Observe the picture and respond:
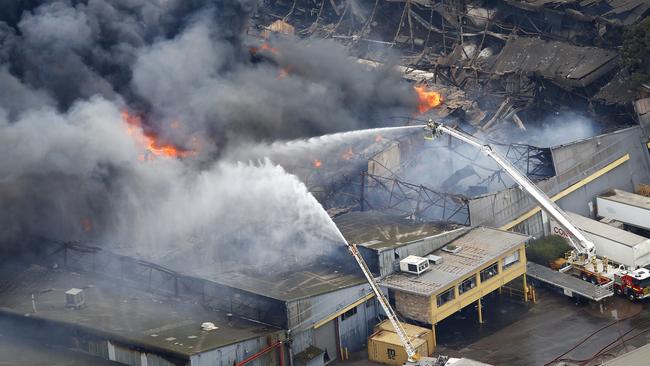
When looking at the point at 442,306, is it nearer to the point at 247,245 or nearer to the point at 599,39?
the point at 247,245

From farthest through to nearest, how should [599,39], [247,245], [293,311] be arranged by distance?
[599,39] < [247,245] < [293,311]

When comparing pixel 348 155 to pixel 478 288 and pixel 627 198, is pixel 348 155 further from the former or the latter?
pixel 627 198

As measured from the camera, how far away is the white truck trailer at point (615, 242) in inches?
2019

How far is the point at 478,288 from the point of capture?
4722 centimetres

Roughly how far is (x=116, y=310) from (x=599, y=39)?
46.7 meters

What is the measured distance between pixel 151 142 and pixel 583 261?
24907 mm

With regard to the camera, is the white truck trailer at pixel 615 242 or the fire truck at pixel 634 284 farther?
the white truck trailer at pixel 615 242

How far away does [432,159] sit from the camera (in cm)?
5991

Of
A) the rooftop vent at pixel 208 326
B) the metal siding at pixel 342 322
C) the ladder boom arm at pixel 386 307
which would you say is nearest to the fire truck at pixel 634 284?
the ladder boom arm at pixel 386 307

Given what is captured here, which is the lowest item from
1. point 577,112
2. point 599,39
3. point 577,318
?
point 577,318

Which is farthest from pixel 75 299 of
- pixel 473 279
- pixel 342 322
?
pixel 473 279

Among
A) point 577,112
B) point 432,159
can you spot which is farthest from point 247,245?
point 577,112

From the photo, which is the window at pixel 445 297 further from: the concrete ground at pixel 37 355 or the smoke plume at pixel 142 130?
the concrete ground at pixel 37 355

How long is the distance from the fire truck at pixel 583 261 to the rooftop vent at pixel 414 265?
8470 mm
